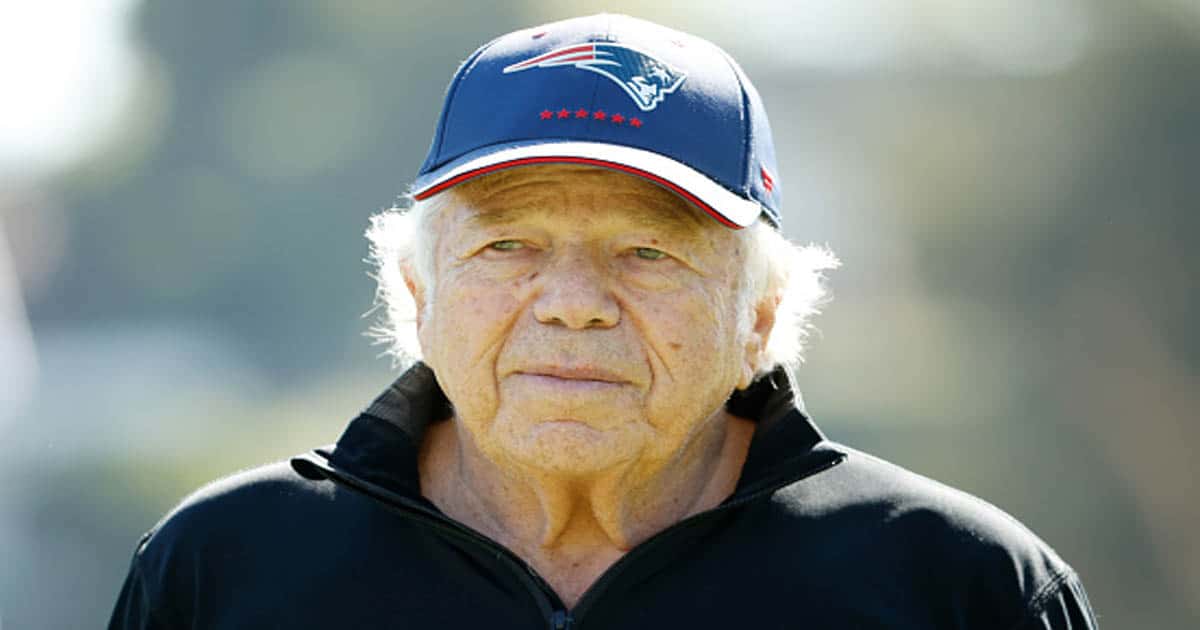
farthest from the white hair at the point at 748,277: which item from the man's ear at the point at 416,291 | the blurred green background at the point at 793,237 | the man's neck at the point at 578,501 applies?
the blurred green background at the point at 793,237

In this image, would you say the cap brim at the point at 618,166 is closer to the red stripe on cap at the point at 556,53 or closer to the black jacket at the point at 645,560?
the red stripe on cap at the point at 556,53

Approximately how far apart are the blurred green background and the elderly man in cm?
489

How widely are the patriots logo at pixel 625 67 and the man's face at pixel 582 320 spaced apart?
5.5 inches

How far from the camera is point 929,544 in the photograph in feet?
7.80

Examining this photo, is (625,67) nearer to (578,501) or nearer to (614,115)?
(614,115)

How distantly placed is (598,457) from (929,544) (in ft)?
1.73

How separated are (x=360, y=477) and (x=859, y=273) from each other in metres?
7.64

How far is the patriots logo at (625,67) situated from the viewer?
7.68 ft

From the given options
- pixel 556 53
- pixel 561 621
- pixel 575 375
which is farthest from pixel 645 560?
pixel 556 53

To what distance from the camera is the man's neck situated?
2.40 m

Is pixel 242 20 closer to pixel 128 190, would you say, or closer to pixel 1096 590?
pixel 128 190

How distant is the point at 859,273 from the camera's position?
32.2 feet

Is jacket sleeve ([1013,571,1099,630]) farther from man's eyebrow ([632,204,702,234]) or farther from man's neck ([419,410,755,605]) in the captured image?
man's eyebrow ([632,204,702,234])

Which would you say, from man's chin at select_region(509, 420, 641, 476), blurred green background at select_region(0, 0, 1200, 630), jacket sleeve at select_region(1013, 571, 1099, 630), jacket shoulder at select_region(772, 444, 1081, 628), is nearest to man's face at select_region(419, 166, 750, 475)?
man's chin at select_region(509, 420, 641, 476)
